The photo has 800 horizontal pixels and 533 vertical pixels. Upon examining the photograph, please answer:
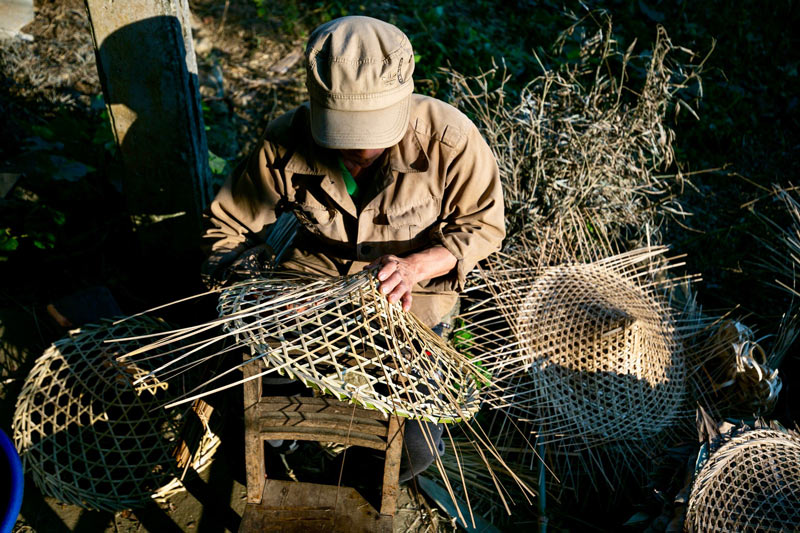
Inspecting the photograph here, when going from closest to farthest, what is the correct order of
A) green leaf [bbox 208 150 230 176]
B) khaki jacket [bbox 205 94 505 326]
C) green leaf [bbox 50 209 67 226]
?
khaki jacket [bbox 205 94 505 326]
green leaf [bbox 50 209 67 226]
green leaf [bbox 208 150 230 176]

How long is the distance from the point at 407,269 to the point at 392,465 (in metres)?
0.63

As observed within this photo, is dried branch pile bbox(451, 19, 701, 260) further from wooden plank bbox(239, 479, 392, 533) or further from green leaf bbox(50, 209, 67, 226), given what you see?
green leaf bbox(50, 209, 67, 226)

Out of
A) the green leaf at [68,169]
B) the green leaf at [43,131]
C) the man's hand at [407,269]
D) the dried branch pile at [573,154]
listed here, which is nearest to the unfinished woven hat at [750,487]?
the dried branch pile at [573,154]

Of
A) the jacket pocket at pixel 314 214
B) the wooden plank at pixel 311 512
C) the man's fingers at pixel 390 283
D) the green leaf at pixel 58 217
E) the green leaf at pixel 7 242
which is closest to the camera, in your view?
the man's fingers at pixel 390 283

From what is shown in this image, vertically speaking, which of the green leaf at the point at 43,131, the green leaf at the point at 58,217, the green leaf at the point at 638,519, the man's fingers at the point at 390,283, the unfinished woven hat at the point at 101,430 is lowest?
the green leaf at the point at 638,519

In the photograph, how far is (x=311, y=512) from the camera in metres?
1.87

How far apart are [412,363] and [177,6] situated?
5.54 feet

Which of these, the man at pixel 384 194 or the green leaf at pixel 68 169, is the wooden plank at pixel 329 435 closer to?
the man at pixel 384 194

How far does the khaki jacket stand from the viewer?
199 cm

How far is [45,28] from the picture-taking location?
13.2ft

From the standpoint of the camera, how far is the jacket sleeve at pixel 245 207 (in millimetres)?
2072

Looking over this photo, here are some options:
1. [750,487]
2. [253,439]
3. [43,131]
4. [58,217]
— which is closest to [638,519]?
[750,487]

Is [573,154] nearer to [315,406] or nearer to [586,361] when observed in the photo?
[586,361]

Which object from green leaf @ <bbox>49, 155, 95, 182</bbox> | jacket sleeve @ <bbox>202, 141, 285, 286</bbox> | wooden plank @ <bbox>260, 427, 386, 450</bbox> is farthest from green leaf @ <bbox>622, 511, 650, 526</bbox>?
green leaf @ <bbox>49, 155, 95, 182</bbox>
